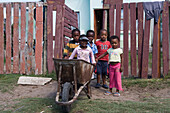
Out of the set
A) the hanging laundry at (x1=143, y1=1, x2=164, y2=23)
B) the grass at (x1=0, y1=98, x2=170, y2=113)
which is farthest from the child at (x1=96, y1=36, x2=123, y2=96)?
the hanging laundry at (x1=143, y1=1, x2=164, y2=23)

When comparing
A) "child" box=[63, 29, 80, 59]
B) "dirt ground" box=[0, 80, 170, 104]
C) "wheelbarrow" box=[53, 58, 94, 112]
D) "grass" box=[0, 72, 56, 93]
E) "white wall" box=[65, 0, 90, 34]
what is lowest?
"dirt ground" box=[0, 80, 170, 104]

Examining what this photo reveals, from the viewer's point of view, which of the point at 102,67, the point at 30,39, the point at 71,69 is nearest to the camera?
the point at 71,69

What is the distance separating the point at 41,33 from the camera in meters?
5.68

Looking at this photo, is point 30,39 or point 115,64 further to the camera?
point 30,39

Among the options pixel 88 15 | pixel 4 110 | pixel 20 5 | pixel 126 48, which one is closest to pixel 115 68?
pixel 126 48

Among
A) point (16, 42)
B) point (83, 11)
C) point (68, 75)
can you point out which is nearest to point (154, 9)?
point (68, 75)

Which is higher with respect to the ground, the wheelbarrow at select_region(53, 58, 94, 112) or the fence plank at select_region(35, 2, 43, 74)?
the fence plank at select_region(35, 2, 43, 74)

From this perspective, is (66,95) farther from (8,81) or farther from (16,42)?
(16,42)

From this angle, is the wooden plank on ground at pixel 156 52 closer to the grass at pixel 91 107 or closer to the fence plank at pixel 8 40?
the grass at pixel 91 107

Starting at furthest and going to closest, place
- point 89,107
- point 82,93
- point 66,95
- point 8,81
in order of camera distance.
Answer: point 8,81
point 82,93
point 89,107
point 66,95

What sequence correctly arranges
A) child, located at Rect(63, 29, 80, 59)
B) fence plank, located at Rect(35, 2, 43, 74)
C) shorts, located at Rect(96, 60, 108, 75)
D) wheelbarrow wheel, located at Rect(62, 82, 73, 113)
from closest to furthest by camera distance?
wheelbarrow wheel, located at Rect(62, 82, 73, 113) → child, located at Rect(63, 29, 80, 59) → shorts, located at Rect(96, 60, 108, 75) → fence plank, located at Rect(35, 2, 43, 74)

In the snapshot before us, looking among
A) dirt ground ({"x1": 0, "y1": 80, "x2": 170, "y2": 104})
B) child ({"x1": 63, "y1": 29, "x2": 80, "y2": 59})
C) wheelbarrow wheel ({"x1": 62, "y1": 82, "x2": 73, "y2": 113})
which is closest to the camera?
wheelbarrow wheel ({"x1": 62, "y1": 82, "x2": 73, "y2": 113})

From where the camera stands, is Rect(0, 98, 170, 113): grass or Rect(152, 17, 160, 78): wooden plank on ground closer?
Rect(0, 98, 170, 113): grass

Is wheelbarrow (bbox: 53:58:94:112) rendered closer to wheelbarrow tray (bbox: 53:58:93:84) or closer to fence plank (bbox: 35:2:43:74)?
wheelbarrow tray (bbox: 53:58:93:84)
